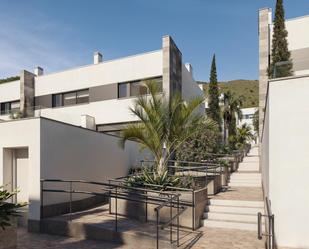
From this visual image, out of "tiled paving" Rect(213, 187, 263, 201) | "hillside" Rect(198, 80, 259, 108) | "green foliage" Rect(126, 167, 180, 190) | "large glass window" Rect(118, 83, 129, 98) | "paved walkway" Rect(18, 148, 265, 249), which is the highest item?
"hillside" Rect(198, 80, 259, 108)

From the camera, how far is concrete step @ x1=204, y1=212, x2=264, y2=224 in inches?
339

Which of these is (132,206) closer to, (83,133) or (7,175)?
(83,133)

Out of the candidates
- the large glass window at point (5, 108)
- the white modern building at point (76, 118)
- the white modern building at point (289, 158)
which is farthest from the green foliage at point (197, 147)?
the large glass window at point (5, 108)

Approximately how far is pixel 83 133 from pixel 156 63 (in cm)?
816

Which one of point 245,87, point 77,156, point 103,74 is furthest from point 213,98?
point 245,87

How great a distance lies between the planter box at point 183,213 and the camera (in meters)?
8.39

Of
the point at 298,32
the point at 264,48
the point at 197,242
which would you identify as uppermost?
the point at 298,32

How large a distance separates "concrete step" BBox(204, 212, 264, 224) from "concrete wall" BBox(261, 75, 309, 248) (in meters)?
2.92

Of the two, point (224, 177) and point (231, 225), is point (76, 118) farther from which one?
point (231, 225)

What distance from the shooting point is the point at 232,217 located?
8867mm

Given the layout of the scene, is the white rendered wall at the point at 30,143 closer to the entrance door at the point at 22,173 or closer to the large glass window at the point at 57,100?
the entrance door at the point at 22,173

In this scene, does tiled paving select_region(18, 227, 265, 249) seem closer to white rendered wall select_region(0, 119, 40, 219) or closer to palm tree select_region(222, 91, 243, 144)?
white rendered wall select_region(0, 119, 40, 219)

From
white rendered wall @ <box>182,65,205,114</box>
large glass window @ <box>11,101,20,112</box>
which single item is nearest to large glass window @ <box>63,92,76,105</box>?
large glass window @ <box>11,101,20,112</box>

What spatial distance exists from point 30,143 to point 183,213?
533 centimetres
